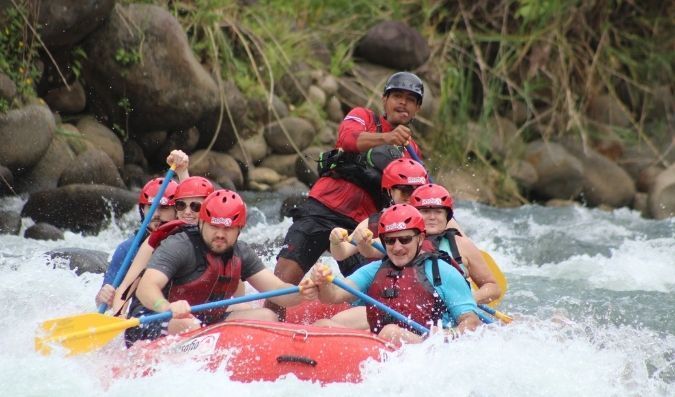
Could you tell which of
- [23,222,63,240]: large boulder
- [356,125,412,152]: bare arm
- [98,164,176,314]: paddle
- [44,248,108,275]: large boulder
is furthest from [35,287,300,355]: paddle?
[23,222,63,240]: large boulder

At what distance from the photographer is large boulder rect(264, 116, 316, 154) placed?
13.0 meters

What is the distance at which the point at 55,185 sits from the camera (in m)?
10.6

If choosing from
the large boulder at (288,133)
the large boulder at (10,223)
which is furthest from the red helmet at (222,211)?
the large boulder at (288,133)

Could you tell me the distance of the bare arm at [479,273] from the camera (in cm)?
671

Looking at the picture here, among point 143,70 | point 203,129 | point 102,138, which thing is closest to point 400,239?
point 102,138

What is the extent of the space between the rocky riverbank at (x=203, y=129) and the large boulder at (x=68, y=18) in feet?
0.05

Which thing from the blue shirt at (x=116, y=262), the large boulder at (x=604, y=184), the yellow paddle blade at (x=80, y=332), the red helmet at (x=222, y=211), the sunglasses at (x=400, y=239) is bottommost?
the large boulder at (x=604, y=184)

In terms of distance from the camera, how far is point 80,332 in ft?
19.0

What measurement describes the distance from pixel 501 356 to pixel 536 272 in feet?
14.2

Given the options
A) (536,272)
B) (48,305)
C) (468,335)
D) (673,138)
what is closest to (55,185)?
(48,305)

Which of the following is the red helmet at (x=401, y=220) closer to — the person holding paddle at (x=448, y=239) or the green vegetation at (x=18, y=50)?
the person holding paddle at (x=448, y=239)

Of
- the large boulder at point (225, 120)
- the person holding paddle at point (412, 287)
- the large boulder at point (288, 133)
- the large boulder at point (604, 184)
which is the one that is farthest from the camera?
the large boulder at point (604, 184)

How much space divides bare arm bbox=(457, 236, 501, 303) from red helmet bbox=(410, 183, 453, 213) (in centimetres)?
31

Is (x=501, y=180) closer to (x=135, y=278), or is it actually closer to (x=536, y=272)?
(x=536, y=272)
